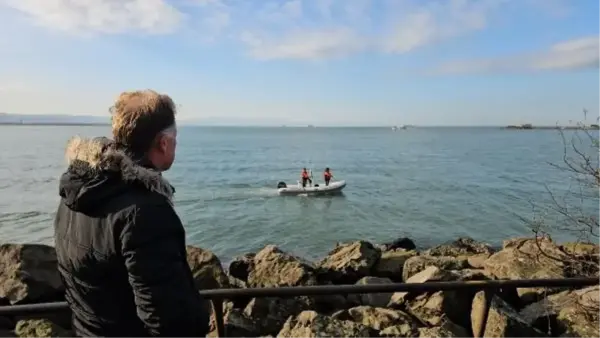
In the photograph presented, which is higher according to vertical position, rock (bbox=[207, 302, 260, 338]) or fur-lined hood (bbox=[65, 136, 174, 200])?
fur-lined hood (bbox=[65, 136, 174, 200])

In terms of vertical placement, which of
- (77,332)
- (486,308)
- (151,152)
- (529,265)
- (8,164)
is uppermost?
(151,152)

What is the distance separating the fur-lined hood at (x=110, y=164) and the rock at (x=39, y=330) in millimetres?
3744

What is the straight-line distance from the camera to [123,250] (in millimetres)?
1980

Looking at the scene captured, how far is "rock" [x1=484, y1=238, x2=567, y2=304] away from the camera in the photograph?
6779 millimetres

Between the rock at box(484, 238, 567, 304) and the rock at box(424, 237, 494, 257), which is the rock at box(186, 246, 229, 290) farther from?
the rock at box(424, 237, 494, 257)

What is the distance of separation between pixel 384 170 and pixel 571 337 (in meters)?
55.1

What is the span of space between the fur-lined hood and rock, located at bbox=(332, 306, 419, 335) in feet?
12.0

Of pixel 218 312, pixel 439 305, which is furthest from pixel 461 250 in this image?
pixel 218 312

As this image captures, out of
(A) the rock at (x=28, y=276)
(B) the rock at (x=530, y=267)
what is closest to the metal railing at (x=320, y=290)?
(B) the rock at (x=530, y=267)

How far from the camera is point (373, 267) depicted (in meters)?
11.2

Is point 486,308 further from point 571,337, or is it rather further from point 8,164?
point 8,164

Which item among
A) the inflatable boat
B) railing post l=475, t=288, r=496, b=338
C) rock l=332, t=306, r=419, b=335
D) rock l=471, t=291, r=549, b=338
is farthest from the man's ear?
the inflatable boat

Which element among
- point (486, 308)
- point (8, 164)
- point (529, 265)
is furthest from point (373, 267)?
point (8, 164)

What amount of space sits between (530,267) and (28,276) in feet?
23.8
